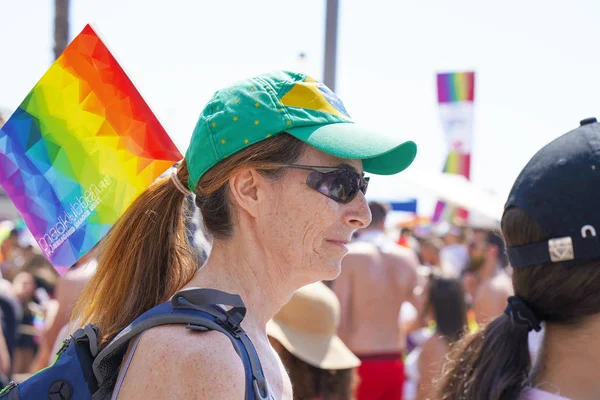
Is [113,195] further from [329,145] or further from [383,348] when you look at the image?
[383,348]

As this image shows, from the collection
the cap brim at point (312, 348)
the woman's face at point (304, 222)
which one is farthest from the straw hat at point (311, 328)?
the woman's face at point (304, 222)

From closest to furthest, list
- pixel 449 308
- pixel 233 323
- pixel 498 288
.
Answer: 1. pixel 233 323
2. pixel 449 308
3. pixel 498 288

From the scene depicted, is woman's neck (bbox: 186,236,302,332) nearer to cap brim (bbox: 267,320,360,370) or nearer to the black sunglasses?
the black sunglasses

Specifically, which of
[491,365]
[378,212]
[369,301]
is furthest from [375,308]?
[491,365]

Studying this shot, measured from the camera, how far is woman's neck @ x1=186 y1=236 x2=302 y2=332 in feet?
5.52

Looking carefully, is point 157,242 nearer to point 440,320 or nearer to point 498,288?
point 440,320

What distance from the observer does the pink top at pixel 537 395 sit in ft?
5.44

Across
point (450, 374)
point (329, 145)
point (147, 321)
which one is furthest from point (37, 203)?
point (450, 374)

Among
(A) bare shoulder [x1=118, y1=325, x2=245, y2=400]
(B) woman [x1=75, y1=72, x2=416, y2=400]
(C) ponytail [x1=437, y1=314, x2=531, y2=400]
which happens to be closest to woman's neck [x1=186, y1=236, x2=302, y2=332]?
(B) woman [x1=75, y1=72, x2=416, y2=400]

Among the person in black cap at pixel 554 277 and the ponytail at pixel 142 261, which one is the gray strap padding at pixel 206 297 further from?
the person in black cap at pixel 554 277

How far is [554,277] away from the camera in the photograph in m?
1.66

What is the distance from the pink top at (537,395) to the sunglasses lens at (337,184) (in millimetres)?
626

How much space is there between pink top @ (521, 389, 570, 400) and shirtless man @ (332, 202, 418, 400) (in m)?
4.43

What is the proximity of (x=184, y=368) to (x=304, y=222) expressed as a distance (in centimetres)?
47
